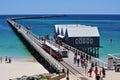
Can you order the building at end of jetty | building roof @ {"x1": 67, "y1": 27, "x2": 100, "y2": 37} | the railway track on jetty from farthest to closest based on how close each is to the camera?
building roof @ {"x1": 67, "y1": 27, "x2": 100, "y2": 37} < the building at end of jetty < the railway track on jetty

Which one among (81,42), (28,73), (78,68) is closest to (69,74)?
(78,68)

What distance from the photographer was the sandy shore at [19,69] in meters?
39.4

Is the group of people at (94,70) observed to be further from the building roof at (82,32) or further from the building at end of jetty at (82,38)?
the building roof at (82,32)

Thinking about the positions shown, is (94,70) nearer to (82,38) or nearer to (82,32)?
(82,38)

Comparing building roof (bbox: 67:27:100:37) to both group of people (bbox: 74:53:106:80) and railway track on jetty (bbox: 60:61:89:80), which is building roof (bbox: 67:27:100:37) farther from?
railway track on jetty (bbox: 60:61:89:80)

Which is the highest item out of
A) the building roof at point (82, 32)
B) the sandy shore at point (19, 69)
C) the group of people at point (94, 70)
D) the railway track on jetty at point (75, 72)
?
the building roof at point (82, 32)

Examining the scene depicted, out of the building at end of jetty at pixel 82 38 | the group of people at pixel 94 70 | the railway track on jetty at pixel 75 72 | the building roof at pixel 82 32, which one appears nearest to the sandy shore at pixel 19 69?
the railway track on jetty at pixel 75 72

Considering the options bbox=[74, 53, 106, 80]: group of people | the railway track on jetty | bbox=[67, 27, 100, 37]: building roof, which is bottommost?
the railway track on jetty

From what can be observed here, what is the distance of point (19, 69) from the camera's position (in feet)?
144

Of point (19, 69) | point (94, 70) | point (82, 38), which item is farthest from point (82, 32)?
point (94, 70)

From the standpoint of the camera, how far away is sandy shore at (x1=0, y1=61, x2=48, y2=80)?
39362 mm

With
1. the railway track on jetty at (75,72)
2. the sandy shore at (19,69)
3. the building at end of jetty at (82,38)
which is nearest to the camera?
the railway track on jetty at (75,72)

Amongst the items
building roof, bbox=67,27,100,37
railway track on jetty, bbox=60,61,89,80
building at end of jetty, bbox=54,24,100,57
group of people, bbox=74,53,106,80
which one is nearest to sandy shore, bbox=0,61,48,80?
railway track on jetty, bbox=60,61,89,80

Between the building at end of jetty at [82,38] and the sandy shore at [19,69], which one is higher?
the building at end of jetty at [82,38]
